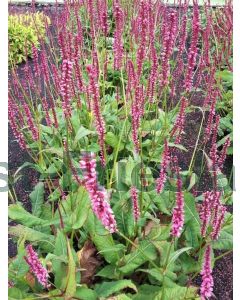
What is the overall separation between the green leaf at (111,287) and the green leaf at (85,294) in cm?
4

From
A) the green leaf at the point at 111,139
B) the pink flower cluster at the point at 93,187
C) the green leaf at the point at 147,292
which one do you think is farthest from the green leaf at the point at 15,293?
the green leaf at the point at 111,139

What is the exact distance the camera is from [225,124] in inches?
123

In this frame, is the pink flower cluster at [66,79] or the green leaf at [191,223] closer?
the pink flower cluster at [66,79]

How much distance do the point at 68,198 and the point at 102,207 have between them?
0.88 m

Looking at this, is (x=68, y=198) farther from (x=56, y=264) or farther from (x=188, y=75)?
(x=188, y=75)

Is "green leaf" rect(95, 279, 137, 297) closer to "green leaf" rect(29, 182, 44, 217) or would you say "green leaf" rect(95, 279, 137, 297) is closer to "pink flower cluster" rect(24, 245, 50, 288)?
"pink flower cluster" rect(24, 245, 50, 288)

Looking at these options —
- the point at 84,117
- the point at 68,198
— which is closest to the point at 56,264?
the point at 68,198

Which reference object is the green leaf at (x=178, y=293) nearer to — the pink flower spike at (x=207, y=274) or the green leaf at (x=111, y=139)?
the pink flower spike at (x=207, y=274)

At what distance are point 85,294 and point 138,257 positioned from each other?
271 millimetres

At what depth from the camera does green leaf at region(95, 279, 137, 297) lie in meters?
1.66

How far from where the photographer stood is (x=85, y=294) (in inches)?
66.7

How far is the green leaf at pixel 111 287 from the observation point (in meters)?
1.66

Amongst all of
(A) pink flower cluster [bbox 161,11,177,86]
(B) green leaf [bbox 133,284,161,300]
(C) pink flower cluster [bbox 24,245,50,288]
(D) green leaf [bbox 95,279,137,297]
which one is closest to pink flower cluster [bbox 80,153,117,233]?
(C) pink flower cluster [bbox 24,245,50,288]

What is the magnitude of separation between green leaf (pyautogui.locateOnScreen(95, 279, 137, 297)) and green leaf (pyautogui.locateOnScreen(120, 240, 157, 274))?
0.08m
